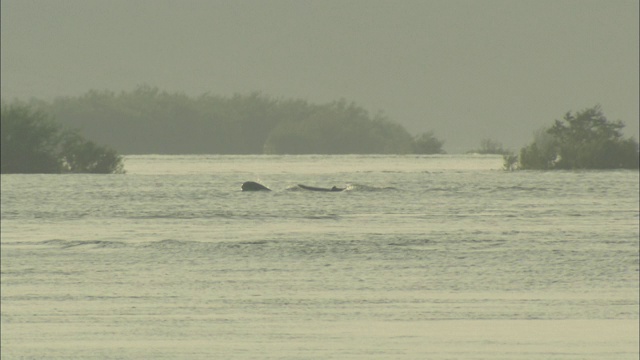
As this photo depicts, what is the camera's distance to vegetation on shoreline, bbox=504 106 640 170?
4725 cm

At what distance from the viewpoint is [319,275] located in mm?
18781

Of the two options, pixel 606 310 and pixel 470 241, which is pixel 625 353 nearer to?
pixel 606 310

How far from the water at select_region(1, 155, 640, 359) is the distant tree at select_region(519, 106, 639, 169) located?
815cm

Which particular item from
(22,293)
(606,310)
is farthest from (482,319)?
(22,293)

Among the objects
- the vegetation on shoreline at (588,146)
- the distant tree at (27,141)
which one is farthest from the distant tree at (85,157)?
the vegetation on shoreline at (588,146)

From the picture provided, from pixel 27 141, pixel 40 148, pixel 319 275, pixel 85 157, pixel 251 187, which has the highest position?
pixel 27 141

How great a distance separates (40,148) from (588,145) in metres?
18.2

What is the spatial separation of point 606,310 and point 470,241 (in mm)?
9698

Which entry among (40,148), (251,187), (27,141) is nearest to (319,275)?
(251,187)

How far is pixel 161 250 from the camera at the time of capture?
890 inches

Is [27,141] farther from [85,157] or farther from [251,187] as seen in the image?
[251,187]

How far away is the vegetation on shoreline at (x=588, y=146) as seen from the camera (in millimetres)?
47250

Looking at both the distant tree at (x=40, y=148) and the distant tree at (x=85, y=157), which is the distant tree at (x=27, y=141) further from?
the distant tree at (x=85, y=157)

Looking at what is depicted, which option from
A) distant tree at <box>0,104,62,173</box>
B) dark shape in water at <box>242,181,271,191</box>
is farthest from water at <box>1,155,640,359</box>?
distant tree at <box>0,104,62,173</box>
